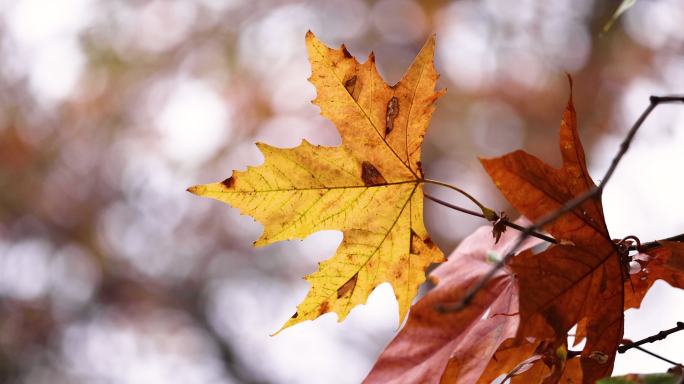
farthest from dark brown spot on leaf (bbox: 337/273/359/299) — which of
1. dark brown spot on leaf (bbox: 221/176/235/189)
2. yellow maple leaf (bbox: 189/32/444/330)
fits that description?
dark brown spot on leaf (bbox: 221/176/235/189)

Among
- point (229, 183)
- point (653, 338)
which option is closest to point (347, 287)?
point (229, 183)

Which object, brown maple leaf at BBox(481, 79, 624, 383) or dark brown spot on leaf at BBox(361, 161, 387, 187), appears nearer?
brown maple leaf at BBox(481, 79, 624, 383)

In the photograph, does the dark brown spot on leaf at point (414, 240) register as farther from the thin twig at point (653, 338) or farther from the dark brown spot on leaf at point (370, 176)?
the thin twig at point (653, 338)

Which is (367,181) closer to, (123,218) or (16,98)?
(123,218)

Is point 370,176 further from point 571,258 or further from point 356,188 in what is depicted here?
point 571,258

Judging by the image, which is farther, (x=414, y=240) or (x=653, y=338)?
(x=414, y=240)

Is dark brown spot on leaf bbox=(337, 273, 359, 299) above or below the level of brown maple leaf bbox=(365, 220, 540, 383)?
above

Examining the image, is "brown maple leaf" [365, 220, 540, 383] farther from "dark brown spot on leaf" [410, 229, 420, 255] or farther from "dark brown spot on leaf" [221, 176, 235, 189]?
"dark brown spot on leaf" [221, 176, 235, 189]

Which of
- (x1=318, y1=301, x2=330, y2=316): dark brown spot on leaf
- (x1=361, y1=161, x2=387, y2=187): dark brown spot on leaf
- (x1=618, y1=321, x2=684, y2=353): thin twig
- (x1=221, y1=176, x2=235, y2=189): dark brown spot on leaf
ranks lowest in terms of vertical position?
(x1=618, y1=321, x2=684, y2=353): thin twig
